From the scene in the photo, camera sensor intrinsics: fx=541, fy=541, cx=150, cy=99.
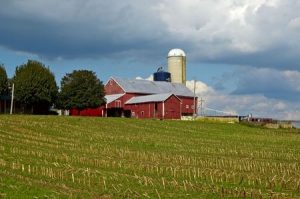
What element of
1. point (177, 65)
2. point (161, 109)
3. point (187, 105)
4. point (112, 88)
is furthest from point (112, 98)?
point (177, 65)

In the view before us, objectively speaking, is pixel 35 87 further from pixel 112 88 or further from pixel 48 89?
pixel 112 88

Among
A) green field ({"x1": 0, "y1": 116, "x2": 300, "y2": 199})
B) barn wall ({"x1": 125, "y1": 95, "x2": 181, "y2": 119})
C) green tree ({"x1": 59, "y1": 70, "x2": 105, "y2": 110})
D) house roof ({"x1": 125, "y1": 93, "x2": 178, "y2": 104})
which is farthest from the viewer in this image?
house roof ({"x1": 125, "y1": 93, "x2": 178, "y2": 104})

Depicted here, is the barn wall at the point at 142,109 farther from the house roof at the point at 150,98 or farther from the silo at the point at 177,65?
the silo at the point at 177,65

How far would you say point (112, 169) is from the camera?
29.2 metres

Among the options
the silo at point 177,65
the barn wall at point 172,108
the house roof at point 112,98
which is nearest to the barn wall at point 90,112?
the house roof at point 112,98

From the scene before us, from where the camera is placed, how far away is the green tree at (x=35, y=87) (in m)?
96.0

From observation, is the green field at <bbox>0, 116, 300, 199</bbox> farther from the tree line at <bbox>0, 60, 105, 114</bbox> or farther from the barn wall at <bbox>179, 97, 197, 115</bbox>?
the barn wall at <bbox>179, 97, 197, 115</bbox>

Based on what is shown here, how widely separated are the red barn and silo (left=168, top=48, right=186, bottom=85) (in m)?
11.0

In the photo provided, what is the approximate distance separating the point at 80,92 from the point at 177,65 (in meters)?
45.2

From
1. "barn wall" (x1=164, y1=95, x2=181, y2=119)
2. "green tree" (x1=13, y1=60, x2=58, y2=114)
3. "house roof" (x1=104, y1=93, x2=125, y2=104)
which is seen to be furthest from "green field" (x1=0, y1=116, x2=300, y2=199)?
"house roof" (x1=104, y1=93, x2=125, y2=104)

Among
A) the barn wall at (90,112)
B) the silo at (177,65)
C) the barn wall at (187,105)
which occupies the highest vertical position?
the silo at (177,65)

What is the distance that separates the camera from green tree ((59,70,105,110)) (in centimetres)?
9819

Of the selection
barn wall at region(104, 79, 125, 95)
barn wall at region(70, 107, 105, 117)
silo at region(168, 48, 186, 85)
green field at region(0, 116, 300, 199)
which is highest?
silo at region(168, 48, 186, 85)

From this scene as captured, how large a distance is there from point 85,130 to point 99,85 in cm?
3837
